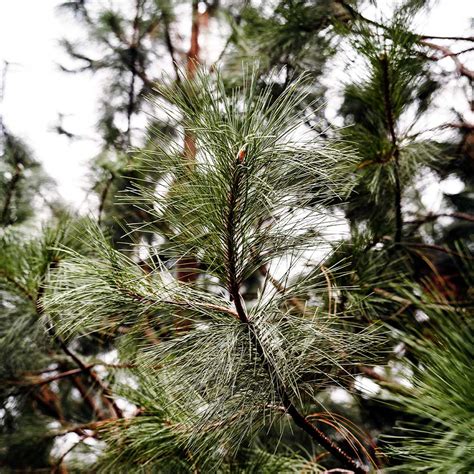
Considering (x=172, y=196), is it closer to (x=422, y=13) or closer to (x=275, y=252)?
(x=275, y=252)

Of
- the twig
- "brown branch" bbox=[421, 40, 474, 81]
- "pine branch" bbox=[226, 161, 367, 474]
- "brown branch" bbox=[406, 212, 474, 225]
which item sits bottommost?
"pine branch" bbox=[226, 161, 367, 474]

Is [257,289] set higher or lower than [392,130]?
lower

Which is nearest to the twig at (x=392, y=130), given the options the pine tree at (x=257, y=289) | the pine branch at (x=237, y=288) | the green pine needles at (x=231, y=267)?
the pine tree at (x=257, y=289)

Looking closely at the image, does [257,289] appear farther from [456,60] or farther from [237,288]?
[456,60]

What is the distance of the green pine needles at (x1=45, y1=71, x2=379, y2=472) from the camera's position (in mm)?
642

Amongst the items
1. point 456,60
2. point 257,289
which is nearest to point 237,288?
point 257,289

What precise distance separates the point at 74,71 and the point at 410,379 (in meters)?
2.44

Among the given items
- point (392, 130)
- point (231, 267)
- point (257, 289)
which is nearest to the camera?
point (231, 267)

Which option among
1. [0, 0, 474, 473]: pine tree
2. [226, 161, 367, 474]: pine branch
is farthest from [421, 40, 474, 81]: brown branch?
[226, 161, 367, 474]: pine branch

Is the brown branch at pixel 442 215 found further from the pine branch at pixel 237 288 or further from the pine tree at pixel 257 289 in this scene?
the pine branch at pixel 237 288

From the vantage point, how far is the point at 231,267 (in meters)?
0.67

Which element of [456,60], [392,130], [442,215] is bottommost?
[442,215]

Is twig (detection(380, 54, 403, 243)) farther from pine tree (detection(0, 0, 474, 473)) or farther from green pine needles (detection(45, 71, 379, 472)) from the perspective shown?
green pine needles (detection(45, 71, 379, 472))

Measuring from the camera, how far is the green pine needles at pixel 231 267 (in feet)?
2.10
